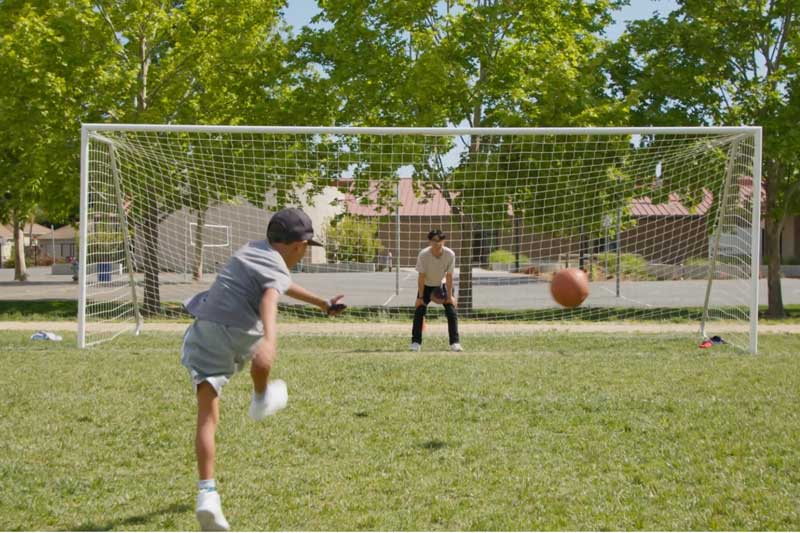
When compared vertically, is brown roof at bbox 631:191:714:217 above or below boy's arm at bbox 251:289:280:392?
above

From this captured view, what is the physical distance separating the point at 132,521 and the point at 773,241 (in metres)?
18.2

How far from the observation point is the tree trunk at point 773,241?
1866 centimetres

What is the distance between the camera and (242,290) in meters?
4.34

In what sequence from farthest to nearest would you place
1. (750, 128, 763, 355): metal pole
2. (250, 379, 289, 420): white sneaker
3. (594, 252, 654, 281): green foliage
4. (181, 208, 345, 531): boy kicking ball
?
(594, 252, 654, 281): green foliage → (750, 128, 763, 355): metal pole → (250, 379, 289, 420): white sneaker → (181, 208, 345, 531): boy kicking ball

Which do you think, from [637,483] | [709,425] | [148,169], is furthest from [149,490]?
A: [148,169]

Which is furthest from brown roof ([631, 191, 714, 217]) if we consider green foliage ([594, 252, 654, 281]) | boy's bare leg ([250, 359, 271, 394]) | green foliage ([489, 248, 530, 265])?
boy's bare leg ([250, 359, 271, 394])

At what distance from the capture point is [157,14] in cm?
1833

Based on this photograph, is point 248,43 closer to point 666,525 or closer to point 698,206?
point 698,206

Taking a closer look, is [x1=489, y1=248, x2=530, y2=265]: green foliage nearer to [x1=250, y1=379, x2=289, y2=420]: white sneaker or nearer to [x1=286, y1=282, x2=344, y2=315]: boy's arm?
[x1=286, y1=282, x2=344, y2=315]: boy's arm

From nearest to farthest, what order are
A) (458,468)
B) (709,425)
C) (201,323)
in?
(201,323) < (458,468) < (709,425)

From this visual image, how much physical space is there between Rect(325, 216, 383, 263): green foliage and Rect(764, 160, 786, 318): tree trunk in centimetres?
876

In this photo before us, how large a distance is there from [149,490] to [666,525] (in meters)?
2.76

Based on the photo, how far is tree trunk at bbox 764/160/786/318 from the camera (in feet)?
61.2

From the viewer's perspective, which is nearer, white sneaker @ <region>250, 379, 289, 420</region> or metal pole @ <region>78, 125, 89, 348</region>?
white sneaker @ <region>250, 379, 289, 420</region>
